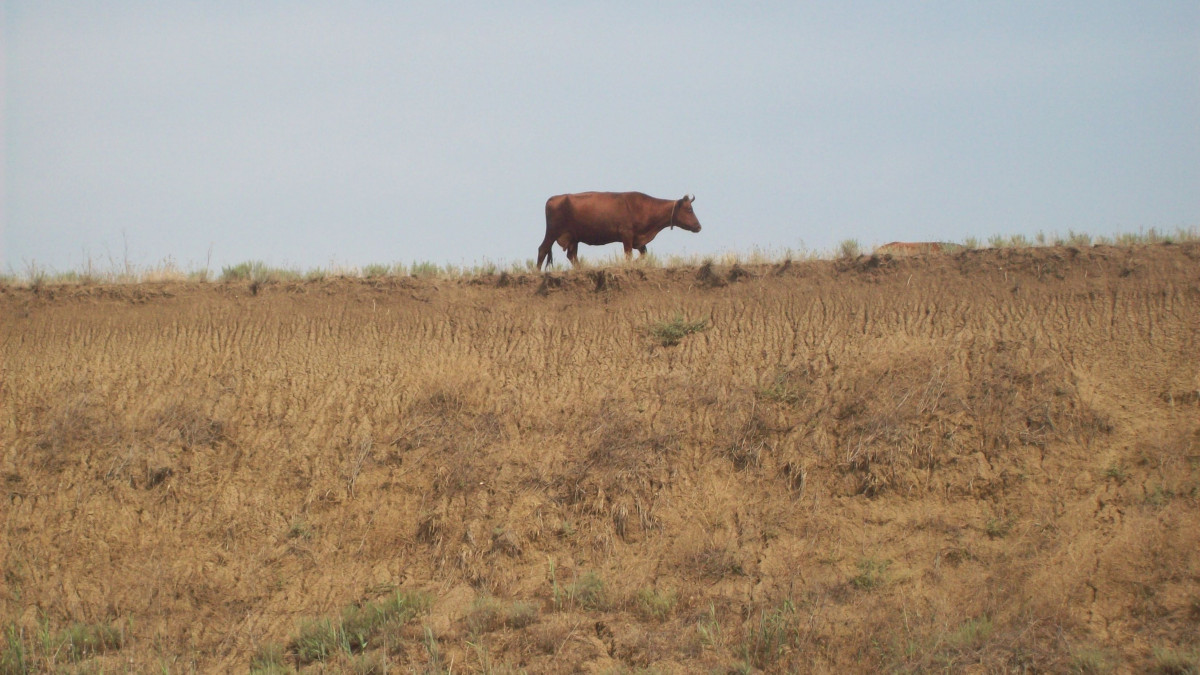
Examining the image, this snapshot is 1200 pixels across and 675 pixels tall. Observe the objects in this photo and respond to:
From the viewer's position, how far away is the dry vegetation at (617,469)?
1091 centimetres

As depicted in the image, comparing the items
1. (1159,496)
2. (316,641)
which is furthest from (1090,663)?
(316,641)

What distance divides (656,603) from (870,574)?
2361 millimetres

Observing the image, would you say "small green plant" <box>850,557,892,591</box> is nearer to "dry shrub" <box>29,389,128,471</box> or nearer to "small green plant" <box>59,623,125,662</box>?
"small green plant" <box>59,623,125,662</box>

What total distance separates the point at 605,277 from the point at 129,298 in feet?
24.0

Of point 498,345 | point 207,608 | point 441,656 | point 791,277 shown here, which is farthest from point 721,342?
point 207,608

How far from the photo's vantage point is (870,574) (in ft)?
37.2

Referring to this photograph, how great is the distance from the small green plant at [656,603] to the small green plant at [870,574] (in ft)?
6.55

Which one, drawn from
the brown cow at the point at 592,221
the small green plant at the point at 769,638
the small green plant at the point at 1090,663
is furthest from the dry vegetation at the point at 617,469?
the brown cow at the point at 592,221

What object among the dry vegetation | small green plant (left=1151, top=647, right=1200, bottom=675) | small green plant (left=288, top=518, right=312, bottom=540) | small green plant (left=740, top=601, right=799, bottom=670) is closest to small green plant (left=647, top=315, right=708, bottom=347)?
the dry vegetation

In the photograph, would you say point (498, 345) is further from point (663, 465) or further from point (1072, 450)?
point (1072, 450)

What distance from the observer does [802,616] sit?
35.7 feet

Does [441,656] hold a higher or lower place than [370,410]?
lower

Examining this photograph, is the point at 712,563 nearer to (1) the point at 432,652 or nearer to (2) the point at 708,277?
(1) the point at 432,652

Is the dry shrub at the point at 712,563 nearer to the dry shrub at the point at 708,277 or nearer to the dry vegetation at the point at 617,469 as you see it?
the dry vegetation at the point at 617,469
